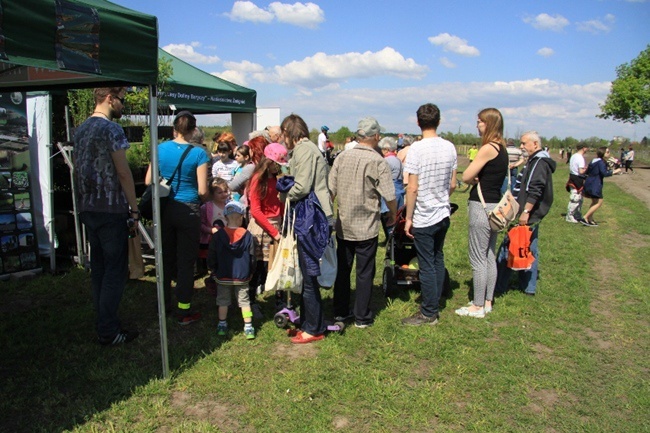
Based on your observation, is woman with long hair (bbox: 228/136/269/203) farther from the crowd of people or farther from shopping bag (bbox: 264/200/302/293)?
shopping bag (bbox: 264/200/302/293)

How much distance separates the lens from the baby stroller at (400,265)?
17.5ft

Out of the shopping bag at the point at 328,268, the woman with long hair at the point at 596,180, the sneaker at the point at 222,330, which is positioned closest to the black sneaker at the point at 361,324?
the shopping bag at the point at 328,268

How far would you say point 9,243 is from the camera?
5.71 m

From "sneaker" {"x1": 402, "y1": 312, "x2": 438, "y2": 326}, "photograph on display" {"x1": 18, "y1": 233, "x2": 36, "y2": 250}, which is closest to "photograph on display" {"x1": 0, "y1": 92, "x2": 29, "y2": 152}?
"photograph on display" {"x1": 18, "y1": 233, "x2": 36, "y2": 250}

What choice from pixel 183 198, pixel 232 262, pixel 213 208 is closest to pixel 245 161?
pixel 213 208

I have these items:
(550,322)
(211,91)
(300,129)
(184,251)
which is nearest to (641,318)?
(550,322)

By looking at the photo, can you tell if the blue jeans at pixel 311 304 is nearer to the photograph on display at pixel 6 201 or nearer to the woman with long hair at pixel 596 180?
the photograph on display at pixel 6 201

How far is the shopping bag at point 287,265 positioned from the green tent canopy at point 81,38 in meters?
1.59

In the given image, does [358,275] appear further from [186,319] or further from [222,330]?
[186,319]

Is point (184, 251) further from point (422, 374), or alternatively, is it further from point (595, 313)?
point (595, 313)

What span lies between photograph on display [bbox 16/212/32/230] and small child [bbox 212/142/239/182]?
2.25 metres

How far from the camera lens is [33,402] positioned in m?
3.18

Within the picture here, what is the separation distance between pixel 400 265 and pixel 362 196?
1697mm

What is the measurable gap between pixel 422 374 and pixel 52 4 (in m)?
3.35
